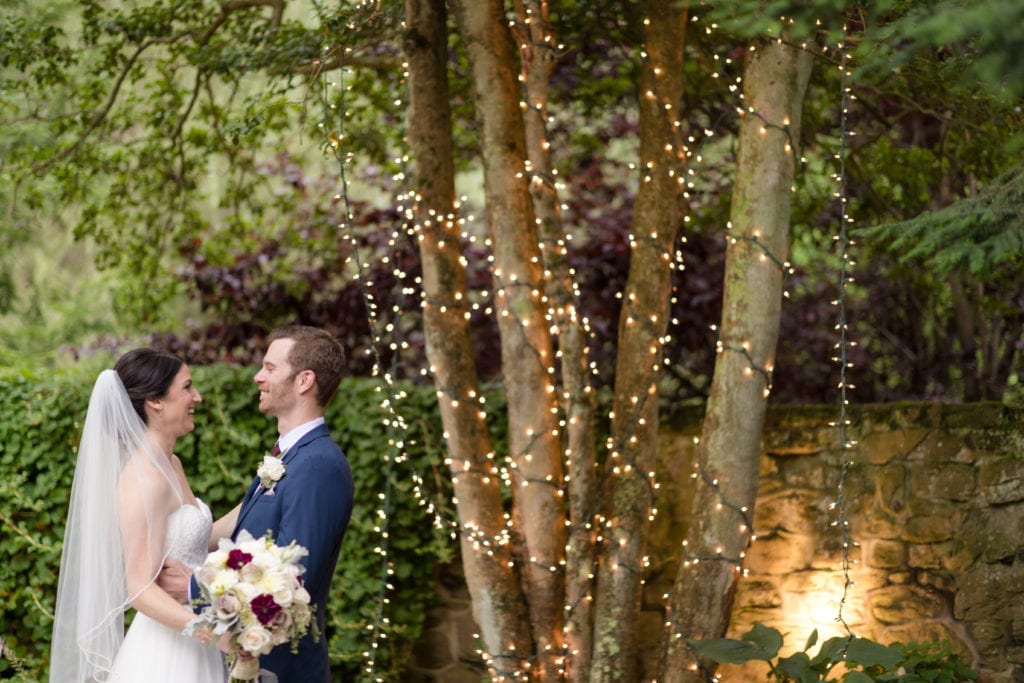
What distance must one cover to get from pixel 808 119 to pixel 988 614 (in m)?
2.69

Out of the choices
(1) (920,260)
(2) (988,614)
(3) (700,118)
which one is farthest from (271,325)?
(2) (988,614)

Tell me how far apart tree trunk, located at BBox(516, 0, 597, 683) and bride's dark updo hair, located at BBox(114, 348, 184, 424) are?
171cm

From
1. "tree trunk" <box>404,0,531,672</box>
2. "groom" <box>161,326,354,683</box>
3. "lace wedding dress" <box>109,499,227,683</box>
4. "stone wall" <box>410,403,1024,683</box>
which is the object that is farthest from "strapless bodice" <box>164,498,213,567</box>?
"stone wall" <box>410,403,1024,683</box>

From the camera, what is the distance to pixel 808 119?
6035 mm

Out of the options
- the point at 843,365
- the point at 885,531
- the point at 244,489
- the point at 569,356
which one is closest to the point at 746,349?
the point at 843,365

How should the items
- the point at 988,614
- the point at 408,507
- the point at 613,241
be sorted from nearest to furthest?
the point at 988,614, the point at 408,507, the point at 613,241

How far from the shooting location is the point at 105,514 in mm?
3340

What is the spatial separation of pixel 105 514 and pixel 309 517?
2.28 ft

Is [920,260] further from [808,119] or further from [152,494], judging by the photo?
[152,494]

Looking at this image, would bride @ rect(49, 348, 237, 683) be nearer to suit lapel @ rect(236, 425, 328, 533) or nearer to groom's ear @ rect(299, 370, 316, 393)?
suit lapel @ rect(236, 425, 328, 533)

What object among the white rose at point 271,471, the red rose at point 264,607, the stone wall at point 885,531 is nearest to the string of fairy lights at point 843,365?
the stone wall at point 885,531

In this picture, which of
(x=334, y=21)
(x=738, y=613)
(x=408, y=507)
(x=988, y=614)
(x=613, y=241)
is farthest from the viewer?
(x=613, y=241)

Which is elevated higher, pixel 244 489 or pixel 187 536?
pixel 244 489

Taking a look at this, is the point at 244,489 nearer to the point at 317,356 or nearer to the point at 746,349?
the point at 317,356
